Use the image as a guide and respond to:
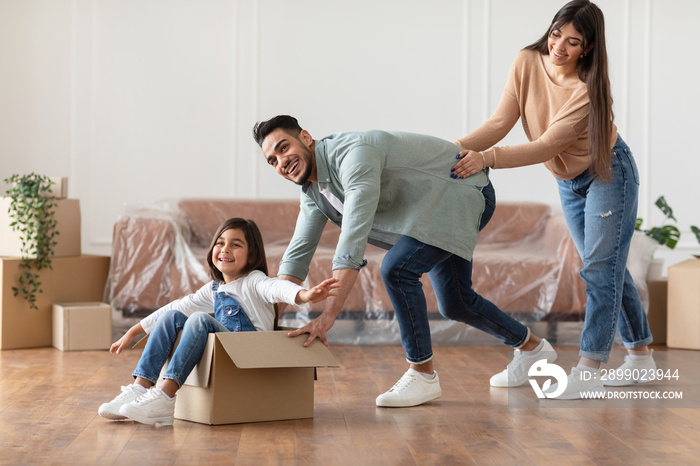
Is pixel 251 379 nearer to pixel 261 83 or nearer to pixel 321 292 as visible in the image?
pixel 321 292

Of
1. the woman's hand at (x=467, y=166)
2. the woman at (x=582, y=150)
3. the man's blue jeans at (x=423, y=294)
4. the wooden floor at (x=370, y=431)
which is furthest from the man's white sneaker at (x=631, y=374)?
the woman's hand at (x=467, y=166)

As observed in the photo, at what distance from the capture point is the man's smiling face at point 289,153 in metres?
1.92

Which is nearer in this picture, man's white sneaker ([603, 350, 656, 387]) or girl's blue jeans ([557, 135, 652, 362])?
girl's blue jeans ([557, 135, 652, 362])

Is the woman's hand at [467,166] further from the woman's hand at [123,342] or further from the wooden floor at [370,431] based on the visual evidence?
the woman's hand at [123,342]

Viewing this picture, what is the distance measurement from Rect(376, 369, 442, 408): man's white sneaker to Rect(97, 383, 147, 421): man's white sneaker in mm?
643

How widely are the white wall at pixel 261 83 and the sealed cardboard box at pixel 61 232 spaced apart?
1.10m

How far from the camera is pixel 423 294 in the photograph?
2076 mm

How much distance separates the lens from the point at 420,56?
4762mm

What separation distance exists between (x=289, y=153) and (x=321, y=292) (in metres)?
0.38

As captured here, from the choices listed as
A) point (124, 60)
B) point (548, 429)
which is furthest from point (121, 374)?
point (124, 60)

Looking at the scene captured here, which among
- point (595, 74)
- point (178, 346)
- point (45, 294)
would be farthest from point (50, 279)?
point (595, 74)

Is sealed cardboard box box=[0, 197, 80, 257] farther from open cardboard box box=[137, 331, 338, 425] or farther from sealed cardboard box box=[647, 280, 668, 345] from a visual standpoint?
sealed cardboard box box=[647, 280, 668, 345]

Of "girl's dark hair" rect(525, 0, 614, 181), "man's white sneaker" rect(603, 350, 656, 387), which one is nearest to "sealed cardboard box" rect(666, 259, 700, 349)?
"man's white sneaker" rect(603, 350, 656, 387)

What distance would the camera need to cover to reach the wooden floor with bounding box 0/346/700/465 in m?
1.58
